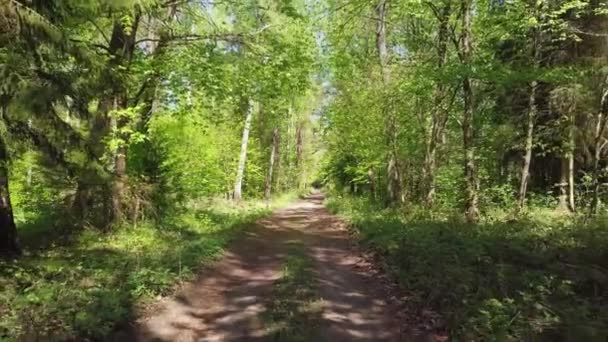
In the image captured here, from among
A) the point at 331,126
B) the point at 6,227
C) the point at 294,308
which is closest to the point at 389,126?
the point at 331,126

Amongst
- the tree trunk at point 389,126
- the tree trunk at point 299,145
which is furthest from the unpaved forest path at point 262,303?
the tree trunk at point 299,145

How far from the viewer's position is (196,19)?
1425 centimetres

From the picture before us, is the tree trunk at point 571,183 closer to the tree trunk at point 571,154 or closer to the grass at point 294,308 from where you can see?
the tree trunk at point 571,154

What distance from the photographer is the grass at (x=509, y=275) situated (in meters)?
5.73

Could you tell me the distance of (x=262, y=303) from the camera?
7.79 m

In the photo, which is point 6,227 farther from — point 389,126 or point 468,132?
point 389,126

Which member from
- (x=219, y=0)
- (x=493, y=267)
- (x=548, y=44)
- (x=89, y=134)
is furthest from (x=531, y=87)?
(x=89, y=134)

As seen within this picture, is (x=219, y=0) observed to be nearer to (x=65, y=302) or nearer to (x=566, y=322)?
(x=65, y=302)

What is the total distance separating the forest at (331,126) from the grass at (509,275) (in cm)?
4

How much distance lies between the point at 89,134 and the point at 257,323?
814 cm

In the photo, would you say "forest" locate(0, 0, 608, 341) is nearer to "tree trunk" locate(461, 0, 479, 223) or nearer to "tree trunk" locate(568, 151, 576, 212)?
"tree trunk" locate(461, 0, 479, 223)

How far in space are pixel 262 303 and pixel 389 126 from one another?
12.4m

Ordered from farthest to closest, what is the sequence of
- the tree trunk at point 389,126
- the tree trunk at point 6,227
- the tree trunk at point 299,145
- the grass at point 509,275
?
1. the tree trunk at point 299,145
2. the tree trunk at point 389,126
3. the tree trunk at point 6,227
4. the grass at point 509,275

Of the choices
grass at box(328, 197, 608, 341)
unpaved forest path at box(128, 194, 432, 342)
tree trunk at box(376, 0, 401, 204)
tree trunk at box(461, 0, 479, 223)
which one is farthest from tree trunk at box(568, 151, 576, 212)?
unpaved forest path at box(128, 194, 432, 342)
